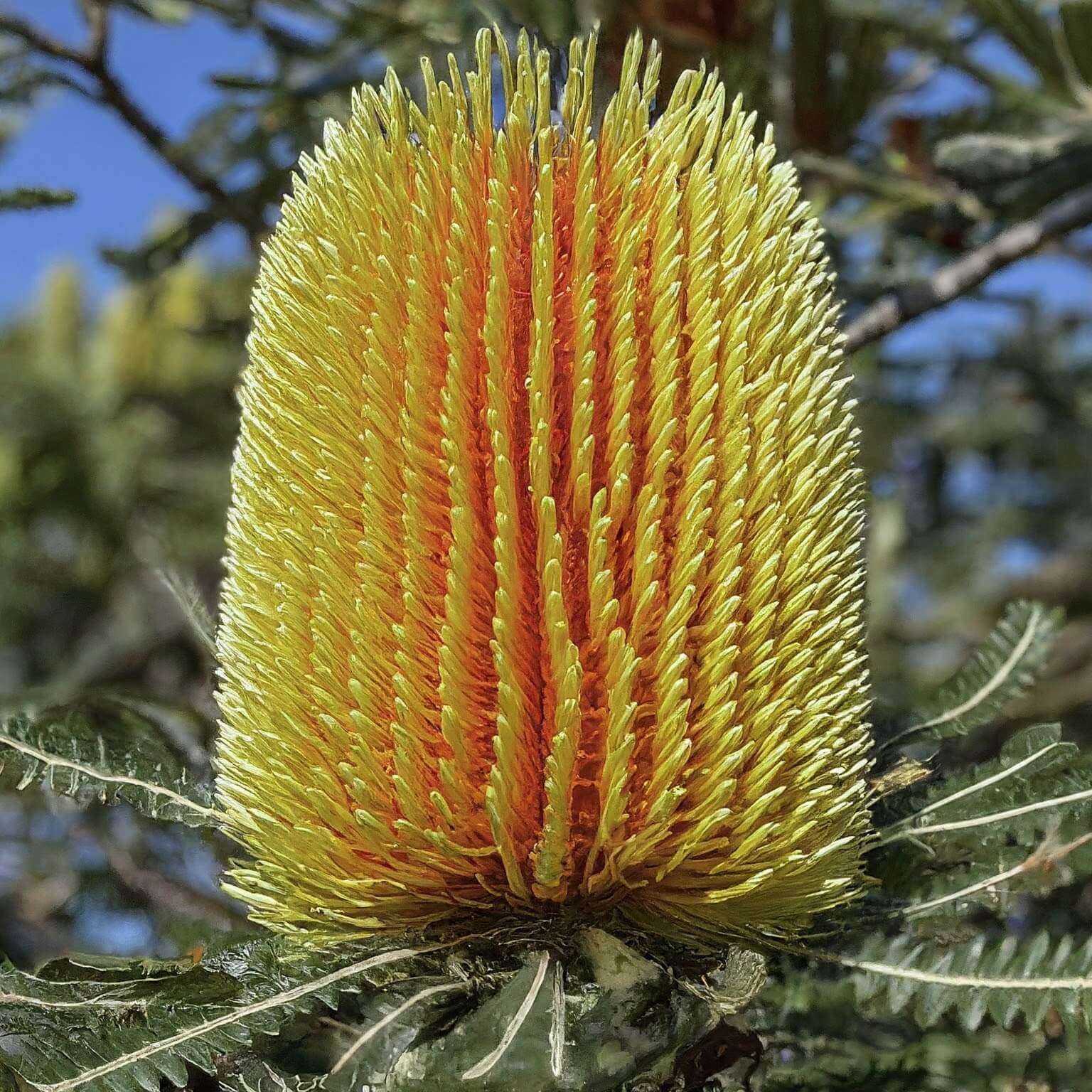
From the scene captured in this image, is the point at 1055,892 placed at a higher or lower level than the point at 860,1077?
higher

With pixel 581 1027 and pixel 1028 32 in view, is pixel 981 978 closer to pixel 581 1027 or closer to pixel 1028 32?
pixel 581 1027

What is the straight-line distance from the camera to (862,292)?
1.57m

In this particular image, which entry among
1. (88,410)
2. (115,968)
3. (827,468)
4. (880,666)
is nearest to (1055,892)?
(827,468)

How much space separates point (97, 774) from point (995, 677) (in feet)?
2.42

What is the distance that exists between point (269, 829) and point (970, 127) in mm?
1534

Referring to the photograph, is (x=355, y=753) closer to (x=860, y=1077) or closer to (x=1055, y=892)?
(x=860, y=1077)

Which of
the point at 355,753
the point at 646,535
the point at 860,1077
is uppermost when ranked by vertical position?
the point at 646,535

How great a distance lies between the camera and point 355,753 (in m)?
0.74

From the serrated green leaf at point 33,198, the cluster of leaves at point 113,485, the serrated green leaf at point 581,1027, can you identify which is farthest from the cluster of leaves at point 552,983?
the cluster of leaves at point 113,485

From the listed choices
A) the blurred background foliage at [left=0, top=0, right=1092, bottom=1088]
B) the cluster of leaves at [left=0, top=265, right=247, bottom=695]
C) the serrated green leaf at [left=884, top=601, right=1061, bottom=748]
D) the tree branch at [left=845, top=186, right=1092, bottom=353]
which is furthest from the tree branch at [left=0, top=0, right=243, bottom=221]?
the cluster of leaves at [left=0, top=265, right=247, bottom=695]

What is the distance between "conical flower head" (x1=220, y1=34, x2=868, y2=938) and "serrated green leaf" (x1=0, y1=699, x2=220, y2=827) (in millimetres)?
89

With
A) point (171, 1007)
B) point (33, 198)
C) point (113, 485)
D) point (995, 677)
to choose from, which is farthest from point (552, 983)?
point (113, 485)

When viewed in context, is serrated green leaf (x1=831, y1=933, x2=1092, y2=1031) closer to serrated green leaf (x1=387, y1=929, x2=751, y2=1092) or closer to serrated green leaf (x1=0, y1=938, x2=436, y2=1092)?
serrated green leaf (x1=387, y1=929, x2=751, y2=1092)

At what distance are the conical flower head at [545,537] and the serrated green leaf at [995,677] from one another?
252 mm
